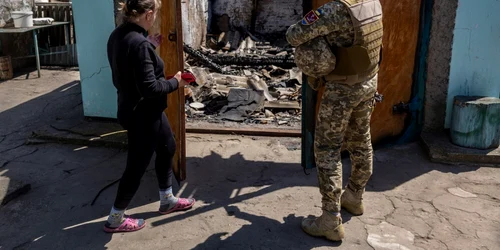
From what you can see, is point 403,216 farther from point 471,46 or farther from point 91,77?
point 91,77

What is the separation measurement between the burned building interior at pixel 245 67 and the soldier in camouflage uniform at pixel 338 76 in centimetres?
270

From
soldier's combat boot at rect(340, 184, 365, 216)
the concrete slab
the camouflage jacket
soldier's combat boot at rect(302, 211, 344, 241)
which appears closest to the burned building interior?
the concrete slab

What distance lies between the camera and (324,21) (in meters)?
3.14

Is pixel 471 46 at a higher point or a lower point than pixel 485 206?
higher

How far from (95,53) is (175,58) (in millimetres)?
2082

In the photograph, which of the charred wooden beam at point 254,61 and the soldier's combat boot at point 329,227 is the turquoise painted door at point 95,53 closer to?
the soldier's combat boot at point 329,227

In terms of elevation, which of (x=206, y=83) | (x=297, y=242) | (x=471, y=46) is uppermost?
(x=471, y=46)

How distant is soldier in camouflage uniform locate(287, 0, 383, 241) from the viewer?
3.18 meters

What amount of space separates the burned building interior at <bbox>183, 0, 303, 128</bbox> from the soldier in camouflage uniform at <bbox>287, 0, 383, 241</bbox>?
2701 mm

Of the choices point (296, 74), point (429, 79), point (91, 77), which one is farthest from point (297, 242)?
point (296, 74)

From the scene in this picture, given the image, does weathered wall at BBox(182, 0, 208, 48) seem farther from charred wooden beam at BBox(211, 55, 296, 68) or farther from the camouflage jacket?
the camouflage jacket

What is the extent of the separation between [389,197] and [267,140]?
6.12ft

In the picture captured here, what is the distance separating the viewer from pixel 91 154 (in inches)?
205

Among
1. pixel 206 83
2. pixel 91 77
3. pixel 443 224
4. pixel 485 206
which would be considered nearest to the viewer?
pixel 443 224
